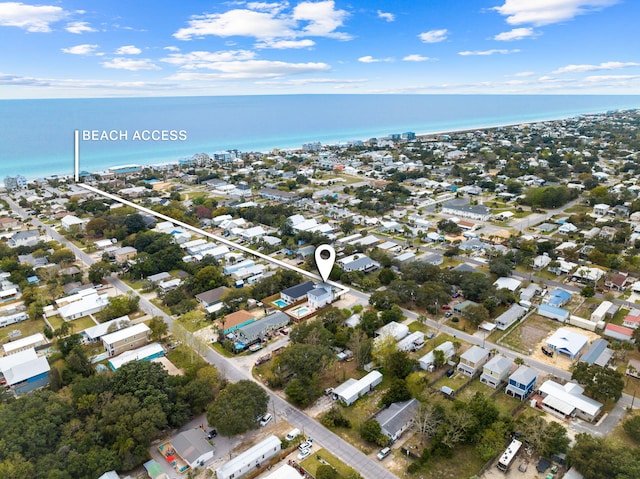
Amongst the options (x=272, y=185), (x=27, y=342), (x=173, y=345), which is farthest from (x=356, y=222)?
(x=27, y=342)

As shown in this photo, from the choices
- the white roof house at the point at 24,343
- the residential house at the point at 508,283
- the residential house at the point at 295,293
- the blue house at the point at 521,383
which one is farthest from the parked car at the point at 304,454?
the residential house at the point at 508,283

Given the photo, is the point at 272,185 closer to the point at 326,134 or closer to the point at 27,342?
the point at 27,342

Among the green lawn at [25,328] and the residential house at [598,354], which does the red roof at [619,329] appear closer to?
the residential house at [598,354]

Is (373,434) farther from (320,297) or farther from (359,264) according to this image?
(359,264)

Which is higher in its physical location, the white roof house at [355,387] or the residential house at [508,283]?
the residential house at [508,283]

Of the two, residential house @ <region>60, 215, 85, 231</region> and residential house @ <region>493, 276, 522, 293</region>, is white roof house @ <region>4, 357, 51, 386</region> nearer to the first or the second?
residential house @ <region>60, 215, 85, 231</region>

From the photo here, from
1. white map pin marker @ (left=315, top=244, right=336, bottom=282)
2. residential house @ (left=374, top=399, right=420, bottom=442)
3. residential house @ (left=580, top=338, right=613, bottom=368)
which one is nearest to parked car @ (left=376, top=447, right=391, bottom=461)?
residential house @ (left=374, top=399, right=420, bottom=442)

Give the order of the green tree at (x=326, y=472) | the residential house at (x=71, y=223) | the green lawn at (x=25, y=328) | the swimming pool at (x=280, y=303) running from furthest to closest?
the residential house at (x=71, y=223) < the swimming pool at (x=280, y=303) < the green lawn at (x=25, y=328) < the green tree at (x=326, y=472)
